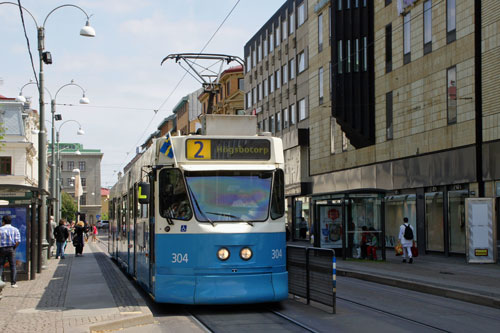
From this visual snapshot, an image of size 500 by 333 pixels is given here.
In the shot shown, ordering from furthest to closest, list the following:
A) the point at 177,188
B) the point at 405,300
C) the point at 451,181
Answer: the point at 451,181, the point at 405,300, the point at 177,188

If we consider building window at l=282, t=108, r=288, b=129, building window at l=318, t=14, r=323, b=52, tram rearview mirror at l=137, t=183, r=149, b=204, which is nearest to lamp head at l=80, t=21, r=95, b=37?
tram rearview mirror at l=137, t=183, r=149, b=204

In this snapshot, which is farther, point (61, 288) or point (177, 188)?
point (61, 288)

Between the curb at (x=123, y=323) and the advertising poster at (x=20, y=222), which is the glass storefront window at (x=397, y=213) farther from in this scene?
the curb at (x=123, y=323)

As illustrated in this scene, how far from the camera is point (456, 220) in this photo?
98.8ft

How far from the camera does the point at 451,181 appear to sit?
30.0 metres

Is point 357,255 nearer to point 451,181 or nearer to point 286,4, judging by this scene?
point 451,181

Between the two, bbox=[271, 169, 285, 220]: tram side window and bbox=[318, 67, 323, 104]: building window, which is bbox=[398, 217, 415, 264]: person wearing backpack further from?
bbox=[318, 67, 323, 104]: building window

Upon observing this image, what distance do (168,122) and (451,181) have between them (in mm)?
91051

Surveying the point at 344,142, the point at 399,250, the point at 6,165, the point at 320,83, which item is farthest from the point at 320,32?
the point at 6,165

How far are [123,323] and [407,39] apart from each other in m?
26.6

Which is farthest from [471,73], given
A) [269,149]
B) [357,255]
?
[269,149]

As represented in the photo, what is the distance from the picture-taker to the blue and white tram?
11766mm

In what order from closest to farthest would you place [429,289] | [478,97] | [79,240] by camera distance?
[429,289], [478,97], [79,240]

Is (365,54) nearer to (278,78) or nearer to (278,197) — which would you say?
(278,78)
